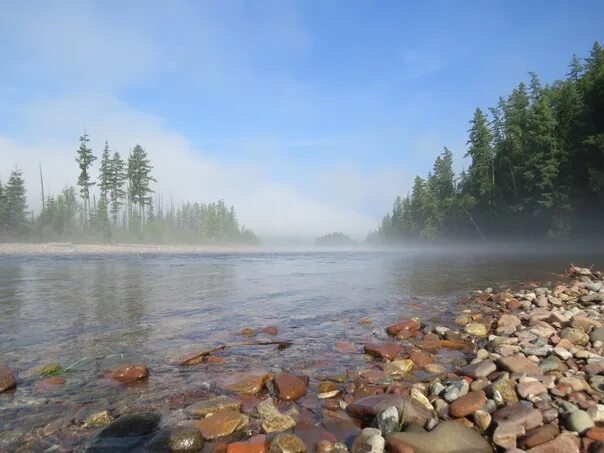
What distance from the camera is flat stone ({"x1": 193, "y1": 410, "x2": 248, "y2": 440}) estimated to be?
3777mm

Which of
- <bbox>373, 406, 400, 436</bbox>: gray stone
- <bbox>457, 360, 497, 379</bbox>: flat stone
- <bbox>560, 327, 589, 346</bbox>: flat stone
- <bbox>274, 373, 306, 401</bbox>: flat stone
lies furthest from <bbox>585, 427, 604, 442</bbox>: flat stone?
<bbox>560, 327, 589, 346</bbox>: flat stone

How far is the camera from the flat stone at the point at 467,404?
4039 millimetres

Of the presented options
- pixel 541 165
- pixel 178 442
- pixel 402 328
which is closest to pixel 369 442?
pixel 178 442

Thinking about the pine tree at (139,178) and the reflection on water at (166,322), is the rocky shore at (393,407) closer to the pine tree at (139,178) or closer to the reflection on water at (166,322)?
the reflection on water at (166,322)

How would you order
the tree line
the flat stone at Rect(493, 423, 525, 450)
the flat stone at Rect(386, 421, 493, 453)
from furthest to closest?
the tree line → the flat stone at Rect(493, 423, 525, 450) → the flat stone at Rect(386, 421, 493, 453)

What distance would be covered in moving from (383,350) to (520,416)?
2.76 metres

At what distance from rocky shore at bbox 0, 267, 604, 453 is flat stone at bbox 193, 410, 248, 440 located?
0.04ft

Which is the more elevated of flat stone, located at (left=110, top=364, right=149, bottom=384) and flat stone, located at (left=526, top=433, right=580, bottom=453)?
flat stone, located at (left=110, top=364, right=149, bottom=384)

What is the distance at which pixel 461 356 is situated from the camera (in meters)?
6.36

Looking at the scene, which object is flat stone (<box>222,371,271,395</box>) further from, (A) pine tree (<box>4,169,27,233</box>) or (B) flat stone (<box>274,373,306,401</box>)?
(A) pine tree (<box>4,169,27,233</box>)

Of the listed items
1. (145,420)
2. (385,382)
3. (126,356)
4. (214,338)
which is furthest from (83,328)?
(385,382)

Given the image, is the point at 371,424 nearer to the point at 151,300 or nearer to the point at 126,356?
the point at 126,356

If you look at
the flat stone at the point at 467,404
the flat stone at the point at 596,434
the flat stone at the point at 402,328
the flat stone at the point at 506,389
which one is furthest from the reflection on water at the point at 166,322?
the flat stone at the point at 596,434

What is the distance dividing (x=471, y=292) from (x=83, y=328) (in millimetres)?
12398
